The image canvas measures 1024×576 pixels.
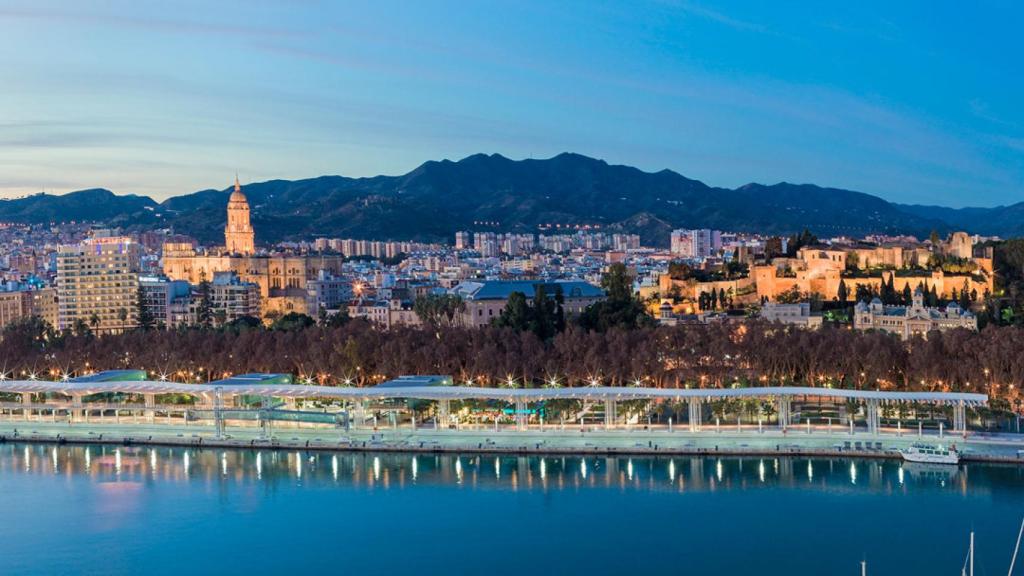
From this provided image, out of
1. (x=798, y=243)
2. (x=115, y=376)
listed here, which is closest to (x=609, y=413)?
(x=115, y=376)

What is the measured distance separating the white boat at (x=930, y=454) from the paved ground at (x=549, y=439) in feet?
1.26

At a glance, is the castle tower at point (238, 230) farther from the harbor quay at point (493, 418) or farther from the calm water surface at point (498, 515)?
the calm water surface at point (498, 515)

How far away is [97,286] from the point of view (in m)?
58.9

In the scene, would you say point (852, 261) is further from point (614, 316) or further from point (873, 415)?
point (873, 415)

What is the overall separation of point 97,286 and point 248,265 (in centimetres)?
1265

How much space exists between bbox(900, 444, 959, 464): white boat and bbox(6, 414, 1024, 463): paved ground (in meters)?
0.38

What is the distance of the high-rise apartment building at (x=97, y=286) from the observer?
58.6 meters

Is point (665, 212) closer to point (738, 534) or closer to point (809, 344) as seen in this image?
point (809, 344)

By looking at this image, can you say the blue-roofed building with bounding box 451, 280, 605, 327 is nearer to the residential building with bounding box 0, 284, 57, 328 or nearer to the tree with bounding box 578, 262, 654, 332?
the tree with bounding box 578, 262, 654, 332

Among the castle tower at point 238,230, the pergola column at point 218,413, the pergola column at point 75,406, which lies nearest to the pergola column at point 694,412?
the pergola column at point 218,413

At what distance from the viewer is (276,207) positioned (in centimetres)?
14425

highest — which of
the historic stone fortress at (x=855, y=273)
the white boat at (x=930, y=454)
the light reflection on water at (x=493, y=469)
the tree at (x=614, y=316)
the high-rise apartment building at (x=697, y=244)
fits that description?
the high-rise apartment building at (x=697, y=244)

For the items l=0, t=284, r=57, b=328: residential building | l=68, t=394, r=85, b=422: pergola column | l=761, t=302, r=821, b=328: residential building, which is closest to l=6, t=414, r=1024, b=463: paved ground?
l=68, t=394, r=85, b=422: pergola column

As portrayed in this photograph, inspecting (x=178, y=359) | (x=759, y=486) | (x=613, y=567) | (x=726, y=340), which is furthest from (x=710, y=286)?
(x=613, y=567)
